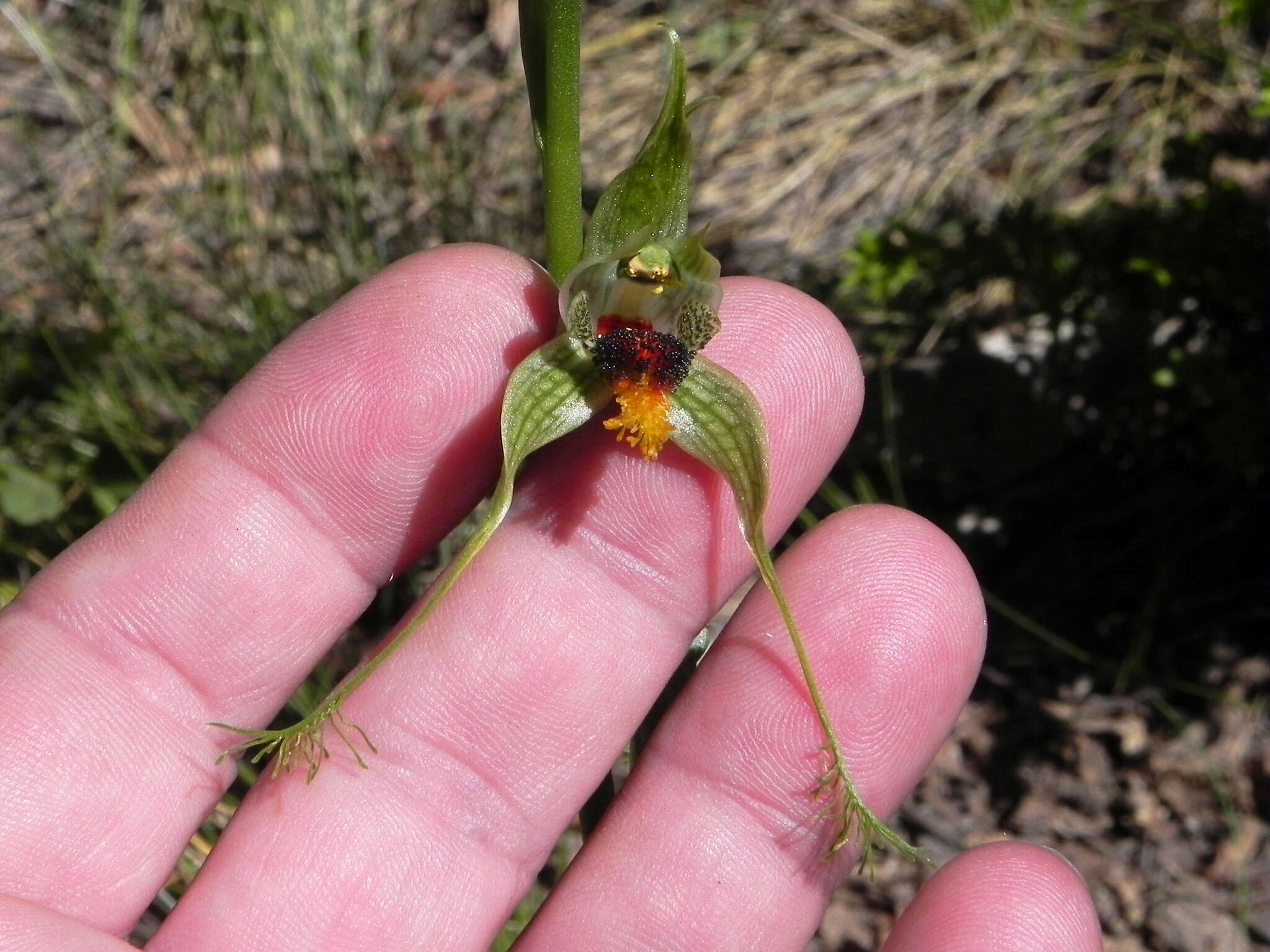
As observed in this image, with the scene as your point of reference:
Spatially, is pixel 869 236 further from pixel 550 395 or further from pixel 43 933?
pixel 43 933

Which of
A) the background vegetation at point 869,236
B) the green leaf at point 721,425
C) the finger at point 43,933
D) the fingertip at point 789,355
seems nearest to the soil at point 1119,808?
the background vegetation at point 869,236

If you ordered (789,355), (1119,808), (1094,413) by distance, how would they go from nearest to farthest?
(789,355)
(1119,808)
(1094,413)

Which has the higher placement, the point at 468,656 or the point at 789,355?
the point at 789,355

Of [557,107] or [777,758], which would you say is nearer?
[557,107]

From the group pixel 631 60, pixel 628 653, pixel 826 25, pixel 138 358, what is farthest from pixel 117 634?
pixel 826 25

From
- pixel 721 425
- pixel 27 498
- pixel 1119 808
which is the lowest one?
pixel 1119 808

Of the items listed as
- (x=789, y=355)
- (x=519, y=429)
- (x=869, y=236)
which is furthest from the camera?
(x=869, y=236)

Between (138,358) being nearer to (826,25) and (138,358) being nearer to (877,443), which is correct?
(877,443)

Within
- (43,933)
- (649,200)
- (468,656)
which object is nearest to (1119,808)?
(468,656)
